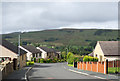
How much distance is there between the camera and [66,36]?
173875 millimetres

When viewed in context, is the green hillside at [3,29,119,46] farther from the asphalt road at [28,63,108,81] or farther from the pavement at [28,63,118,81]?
the pavement at [28,63,118,81]

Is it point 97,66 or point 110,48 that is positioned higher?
point 110,48

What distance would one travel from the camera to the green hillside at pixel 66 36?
156 meters

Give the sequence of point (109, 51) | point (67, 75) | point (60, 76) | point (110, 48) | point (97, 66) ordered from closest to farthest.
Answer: point (60, 76), point (67, 75), point (97, 66), point (109, 51), point (110, 48)

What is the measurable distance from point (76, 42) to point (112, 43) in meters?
106

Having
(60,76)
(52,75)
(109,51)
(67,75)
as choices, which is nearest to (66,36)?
(109,51)

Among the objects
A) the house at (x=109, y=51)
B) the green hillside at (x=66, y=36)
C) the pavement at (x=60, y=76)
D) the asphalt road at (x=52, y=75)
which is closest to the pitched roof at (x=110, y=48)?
the house at (x=109, y=51)

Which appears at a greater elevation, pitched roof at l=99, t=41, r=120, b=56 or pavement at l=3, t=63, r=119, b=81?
pitched roof at l=99, t=41, r=120, b=56

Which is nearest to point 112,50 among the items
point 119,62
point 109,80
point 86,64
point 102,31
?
point 119,62

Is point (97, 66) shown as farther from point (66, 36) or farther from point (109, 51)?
point (66, 36)

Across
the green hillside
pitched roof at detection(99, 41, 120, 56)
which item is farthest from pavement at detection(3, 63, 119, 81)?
the green hillside

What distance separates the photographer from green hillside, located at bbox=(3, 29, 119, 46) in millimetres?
156375

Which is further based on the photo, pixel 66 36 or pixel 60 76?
pixel 66 36

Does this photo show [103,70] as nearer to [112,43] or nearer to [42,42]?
[112,43]
